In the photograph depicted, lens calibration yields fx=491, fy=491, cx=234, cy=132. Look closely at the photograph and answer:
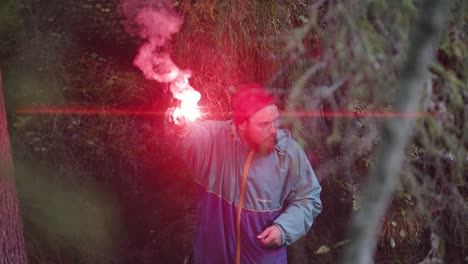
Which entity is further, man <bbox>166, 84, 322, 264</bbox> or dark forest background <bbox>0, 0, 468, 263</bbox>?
dark forest background <bbox>0, 0, 468, 263</bbox>

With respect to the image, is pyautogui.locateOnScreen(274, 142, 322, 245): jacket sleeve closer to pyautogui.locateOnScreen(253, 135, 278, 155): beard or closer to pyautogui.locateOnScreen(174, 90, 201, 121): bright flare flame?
pyautogui.locateOnScreen(253, 135, 278, 155): beard

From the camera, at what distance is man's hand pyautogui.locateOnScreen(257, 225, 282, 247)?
11.0 ft

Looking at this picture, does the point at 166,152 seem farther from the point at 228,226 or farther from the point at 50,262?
the point at 228,226

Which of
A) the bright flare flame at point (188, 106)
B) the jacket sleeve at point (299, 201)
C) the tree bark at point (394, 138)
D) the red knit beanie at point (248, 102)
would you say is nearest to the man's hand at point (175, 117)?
the bright flare flame at point (188, 106)

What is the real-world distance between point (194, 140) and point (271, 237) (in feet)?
2.82

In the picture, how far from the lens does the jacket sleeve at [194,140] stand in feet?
11.2

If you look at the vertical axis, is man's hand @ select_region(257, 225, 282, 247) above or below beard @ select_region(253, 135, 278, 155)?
below

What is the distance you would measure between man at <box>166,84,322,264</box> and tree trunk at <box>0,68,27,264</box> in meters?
1.22

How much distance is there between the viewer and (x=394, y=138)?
1247 millimetres

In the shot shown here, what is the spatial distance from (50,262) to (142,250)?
1243 millimetres

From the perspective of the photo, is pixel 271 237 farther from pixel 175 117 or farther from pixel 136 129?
pixel 136 129

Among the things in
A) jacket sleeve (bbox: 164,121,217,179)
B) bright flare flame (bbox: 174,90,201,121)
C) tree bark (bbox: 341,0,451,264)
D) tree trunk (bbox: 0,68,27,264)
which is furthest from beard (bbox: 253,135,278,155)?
tree bark (bbox: 341,0,451,264)

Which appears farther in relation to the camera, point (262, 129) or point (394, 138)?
point (262, 129)

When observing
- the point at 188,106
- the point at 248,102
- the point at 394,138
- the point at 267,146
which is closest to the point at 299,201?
the point at 267,146
